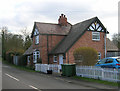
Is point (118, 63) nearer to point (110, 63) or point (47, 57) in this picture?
point (110, 63)

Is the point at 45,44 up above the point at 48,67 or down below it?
above

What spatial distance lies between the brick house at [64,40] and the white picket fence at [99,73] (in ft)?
26.0

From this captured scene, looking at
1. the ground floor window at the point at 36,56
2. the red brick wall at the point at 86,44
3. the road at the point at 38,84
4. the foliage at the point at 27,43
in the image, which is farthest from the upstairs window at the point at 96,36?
the foliage at the point at 27,43

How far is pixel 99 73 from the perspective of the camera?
1523cm

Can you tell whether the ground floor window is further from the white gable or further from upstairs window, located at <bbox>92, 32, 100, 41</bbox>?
the white gable

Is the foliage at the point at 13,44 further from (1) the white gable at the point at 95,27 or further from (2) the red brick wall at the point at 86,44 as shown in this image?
(1) the white gable at the point at 95,27

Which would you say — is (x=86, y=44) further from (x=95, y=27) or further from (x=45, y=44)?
(x=45, y=44)

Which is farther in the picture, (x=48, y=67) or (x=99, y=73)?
(x=48, y=67)

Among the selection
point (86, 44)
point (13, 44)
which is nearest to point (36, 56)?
point (86, 44)

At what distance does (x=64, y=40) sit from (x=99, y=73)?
605 inches

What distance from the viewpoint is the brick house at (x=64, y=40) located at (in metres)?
26.5

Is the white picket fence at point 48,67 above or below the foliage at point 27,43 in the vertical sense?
below

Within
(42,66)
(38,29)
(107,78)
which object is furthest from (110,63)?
(38,29)

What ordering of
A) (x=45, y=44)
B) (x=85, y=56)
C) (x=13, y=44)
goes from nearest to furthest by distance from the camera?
1. (x=85, y=56)
2. (x=45, y=44)
3. (x=13, y=44)
